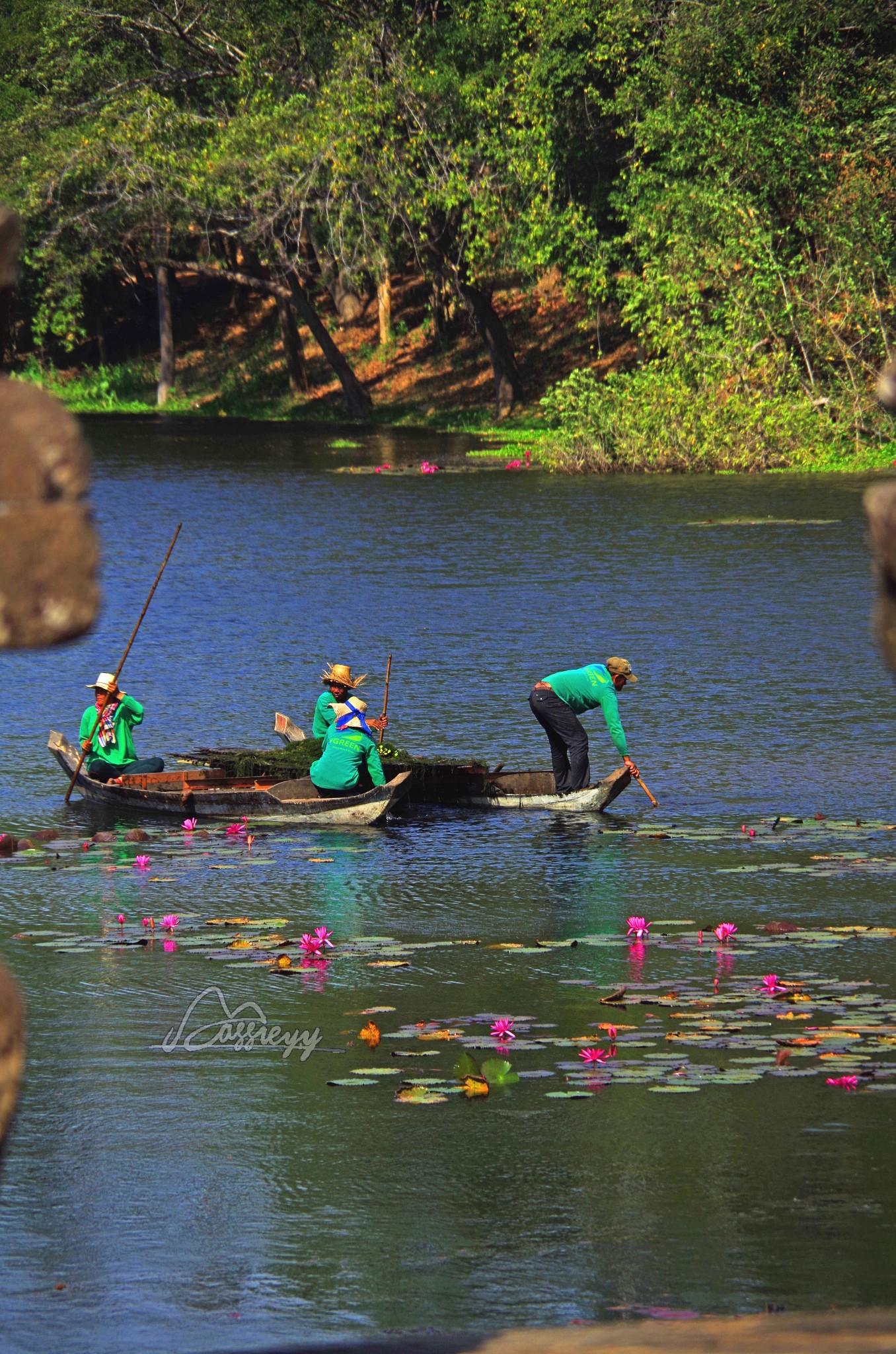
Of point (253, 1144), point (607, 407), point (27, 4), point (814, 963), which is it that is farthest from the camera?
point (27, 4)

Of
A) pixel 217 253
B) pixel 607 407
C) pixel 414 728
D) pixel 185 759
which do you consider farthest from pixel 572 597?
pixel 217 253

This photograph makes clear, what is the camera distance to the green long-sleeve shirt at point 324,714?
15945 millimetres

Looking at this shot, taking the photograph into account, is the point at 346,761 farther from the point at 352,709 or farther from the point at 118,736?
the point at 118,736

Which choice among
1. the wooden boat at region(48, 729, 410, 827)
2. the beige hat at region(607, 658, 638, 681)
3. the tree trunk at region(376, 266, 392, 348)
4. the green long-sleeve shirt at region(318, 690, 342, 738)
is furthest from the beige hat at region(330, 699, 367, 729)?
the tree trunk at region(376, 266, 392, 348)

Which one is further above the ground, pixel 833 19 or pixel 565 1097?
pixel 833 19

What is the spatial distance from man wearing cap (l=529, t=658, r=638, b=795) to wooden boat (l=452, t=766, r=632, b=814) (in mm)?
97

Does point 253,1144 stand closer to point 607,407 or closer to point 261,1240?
point 261,1240

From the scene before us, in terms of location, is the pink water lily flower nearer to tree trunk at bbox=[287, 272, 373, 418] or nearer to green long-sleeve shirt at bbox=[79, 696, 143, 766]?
green long-sleeve shirt at bbox=[79, 696, 143, 766]

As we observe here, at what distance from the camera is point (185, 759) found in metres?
17.0

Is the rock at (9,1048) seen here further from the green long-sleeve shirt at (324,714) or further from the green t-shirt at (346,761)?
the green long-sleeve shirt at (324,714)

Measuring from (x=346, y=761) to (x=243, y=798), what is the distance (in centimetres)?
87

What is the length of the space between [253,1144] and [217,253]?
233ft

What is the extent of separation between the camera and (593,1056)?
9.44m

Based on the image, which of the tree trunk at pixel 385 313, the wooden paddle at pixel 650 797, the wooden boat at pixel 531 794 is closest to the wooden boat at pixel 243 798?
the wooden boat at pixel 531 794
